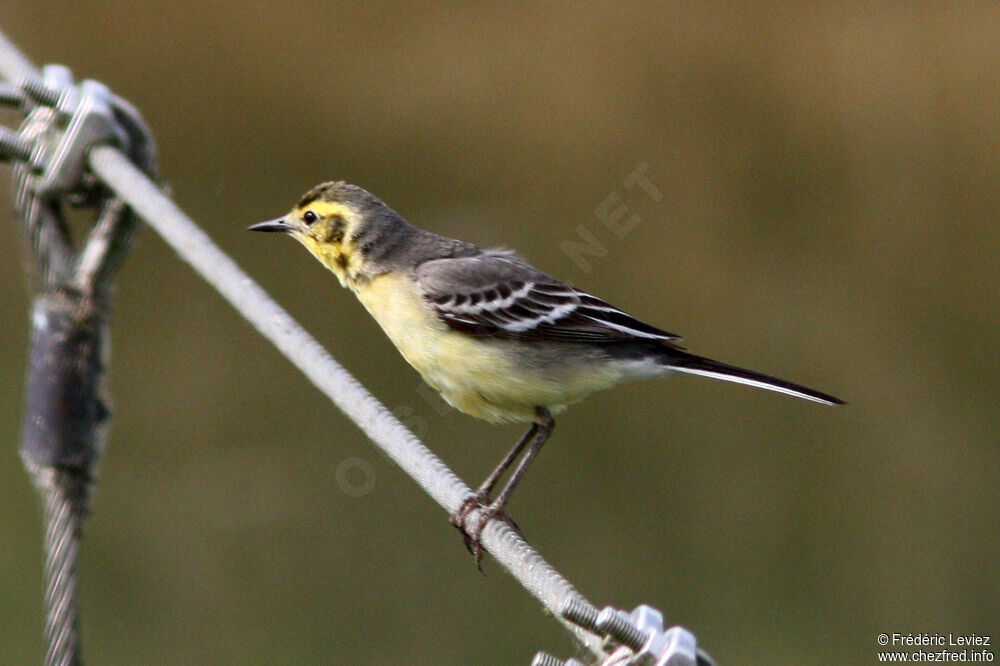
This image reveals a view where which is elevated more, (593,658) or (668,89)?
(668,89)

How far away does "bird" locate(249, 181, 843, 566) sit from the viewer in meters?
3.49

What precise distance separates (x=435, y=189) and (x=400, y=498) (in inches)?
72.0

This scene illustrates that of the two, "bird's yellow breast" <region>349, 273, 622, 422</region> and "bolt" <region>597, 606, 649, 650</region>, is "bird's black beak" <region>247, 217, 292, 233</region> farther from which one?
"bolt" <region>597, 606, 649, 650</region>

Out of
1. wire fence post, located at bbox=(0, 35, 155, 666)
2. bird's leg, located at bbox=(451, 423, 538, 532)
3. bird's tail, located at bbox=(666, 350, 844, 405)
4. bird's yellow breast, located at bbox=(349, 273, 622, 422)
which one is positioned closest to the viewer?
wire fence post, located at bbox=(0, 35, 155, 666)

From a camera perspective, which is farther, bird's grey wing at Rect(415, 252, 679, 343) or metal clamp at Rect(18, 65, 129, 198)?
bird's grey wing at Rect(415, 252, 679, 343)

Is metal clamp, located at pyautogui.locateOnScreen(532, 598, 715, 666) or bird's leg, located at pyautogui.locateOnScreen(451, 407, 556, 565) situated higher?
bird's leg, located at pyautogui.locateOnScreen(451, 407, 556, 565)

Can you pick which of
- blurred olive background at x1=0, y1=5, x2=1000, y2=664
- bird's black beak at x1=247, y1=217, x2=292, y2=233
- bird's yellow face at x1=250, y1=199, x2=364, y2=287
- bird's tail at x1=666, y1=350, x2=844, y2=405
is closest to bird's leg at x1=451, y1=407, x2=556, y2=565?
bird's tail at x1=666, y1=350, x2=844, y2=405

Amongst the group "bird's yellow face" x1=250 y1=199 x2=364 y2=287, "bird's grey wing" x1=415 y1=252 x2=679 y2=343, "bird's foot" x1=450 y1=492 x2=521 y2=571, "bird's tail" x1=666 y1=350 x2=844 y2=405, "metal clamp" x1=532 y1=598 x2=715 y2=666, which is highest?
"bird's yellow face" x1=250 y1=199 x2=364 y2=287

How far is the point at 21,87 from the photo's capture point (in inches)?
117

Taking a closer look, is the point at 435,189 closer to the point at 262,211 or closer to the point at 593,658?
the point at 262,211

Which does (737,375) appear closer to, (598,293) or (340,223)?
(340,223)

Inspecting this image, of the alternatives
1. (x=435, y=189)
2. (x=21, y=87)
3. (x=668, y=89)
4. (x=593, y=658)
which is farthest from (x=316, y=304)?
(x=593, y=658)

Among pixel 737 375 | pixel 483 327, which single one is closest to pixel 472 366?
pixel 483 327

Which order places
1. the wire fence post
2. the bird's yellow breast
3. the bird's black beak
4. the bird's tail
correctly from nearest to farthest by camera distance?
the wire fence post < the bird's tail < the bird's yellow breast < the bird's black beak
